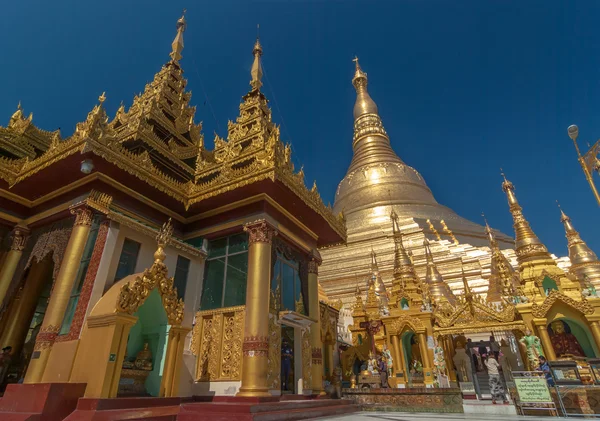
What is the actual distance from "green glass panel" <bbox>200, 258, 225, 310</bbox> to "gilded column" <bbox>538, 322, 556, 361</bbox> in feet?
37.5

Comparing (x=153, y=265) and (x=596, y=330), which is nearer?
(x=153, y=265)

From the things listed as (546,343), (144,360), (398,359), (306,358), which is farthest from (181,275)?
(546,343)

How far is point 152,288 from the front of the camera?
6.57 m

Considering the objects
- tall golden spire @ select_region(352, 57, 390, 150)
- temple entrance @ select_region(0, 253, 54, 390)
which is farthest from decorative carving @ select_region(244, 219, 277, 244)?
tall golden spire @ select_region(352, 57, 390, 150)

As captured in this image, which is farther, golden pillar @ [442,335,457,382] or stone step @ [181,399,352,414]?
golden pillar @ [442,335,457,382]

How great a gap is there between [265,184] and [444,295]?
49.6 feet

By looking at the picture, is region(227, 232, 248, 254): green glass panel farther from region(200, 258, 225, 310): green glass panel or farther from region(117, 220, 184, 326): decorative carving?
region(117, 220, 184, 326): decorative carving

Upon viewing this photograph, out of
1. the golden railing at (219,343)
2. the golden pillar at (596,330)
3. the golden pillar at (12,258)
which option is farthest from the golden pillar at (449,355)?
the golden pillar at (12,258)

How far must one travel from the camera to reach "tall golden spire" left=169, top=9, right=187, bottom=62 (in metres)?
15.5

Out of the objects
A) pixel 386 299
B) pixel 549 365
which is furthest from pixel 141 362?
pixel 386 299

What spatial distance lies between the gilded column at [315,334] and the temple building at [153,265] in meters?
0.03

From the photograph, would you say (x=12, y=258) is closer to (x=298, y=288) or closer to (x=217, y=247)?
(x=217, y=247)

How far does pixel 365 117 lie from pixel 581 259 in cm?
3048

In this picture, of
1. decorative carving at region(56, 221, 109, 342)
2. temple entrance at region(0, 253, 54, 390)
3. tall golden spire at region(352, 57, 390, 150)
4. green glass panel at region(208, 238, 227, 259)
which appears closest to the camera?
decorative carving at region(56, 221, 109, 342)
